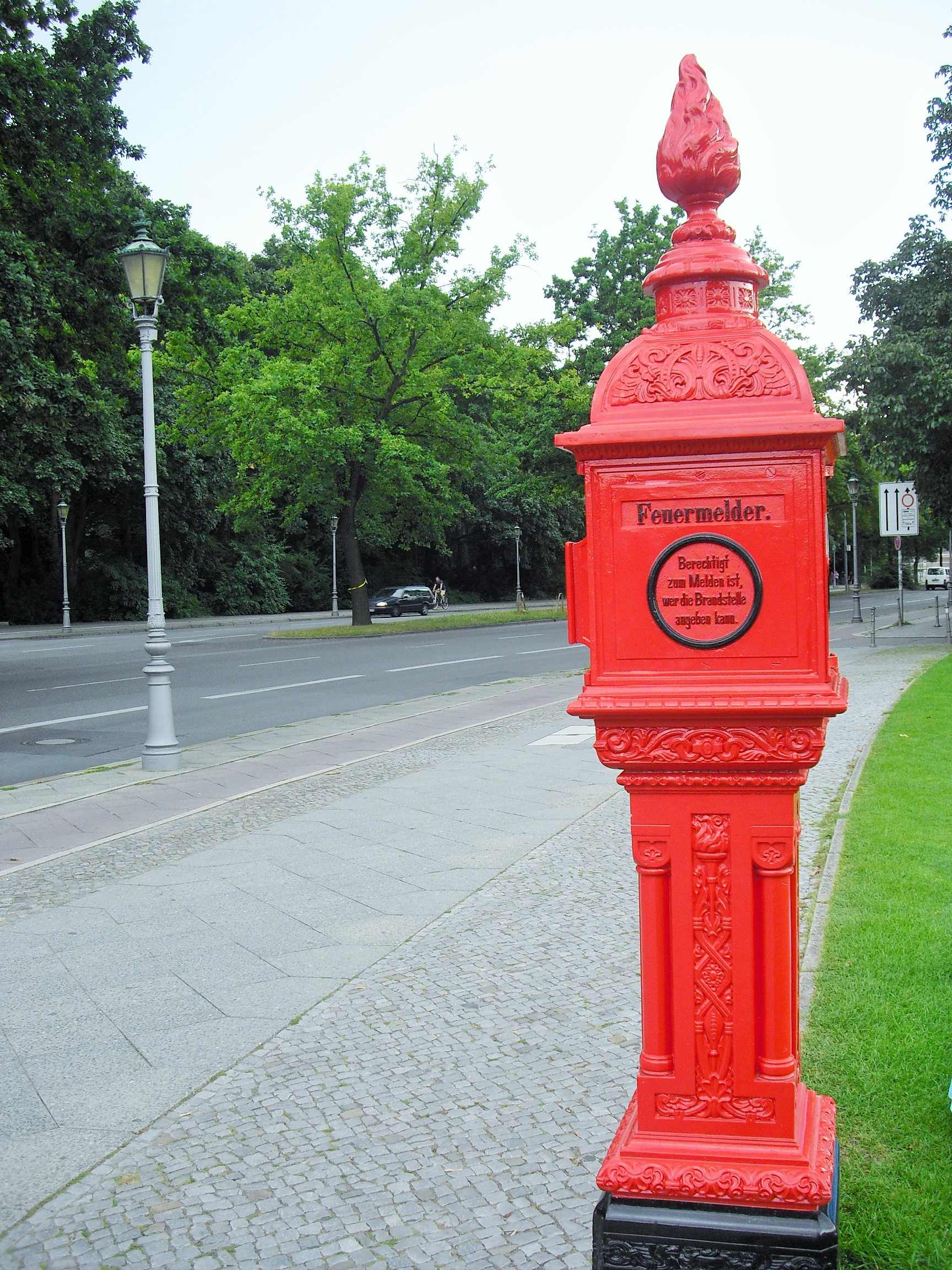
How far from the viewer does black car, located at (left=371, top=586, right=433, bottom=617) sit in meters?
49.3

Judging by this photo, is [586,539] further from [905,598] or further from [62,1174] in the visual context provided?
[905,598]

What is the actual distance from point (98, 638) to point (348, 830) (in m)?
29.0

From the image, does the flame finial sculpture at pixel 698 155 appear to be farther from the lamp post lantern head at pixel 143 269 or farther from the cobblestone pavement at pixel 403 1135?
the lamp post lantern head at pixel 143 269

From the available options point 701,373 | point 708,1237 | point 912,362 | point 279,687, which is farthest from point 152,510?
point 912,362

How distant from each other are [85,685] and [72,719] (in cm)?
453

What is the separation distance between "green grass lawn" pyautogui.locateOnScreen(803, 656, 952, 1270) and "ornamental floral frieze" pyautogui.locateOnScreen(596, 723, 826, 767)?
1289 millimetres

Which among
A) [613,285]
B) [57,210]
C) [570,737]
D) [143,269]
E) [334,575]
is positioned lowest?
[570,737]

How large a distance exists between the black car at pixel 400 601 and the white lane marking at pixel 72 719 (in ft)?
109

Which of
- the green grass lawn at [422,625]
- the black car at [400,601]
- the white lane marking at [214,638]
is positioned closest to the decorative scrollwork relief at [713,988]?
the white lane marking at [214,638]

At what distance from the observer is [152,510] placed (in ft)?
37.0

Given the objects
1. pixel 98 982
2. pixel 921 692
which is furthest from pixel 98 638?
pixel 98 982

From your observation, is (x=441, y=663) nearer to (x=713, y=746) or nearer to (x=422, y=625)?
(x=422, y=625)

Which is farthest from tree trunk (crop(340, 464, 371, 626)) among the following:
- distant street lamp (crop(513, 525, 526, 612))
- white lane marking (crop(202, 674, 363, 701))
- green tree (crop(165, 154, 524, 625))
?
white lane marking (crop(202, 674, 363, 701))

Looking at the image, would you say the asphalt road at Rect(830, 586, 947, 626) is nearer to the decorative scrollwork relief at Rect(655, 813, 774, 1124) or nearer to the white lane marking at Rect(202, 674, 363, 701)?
the white lane marking at Rect(202, 674, 363, 701)
